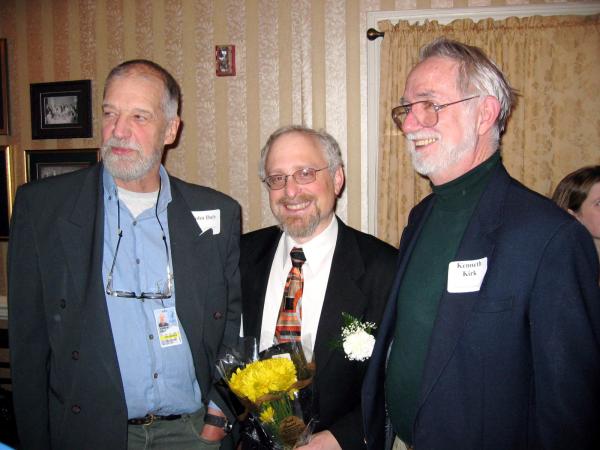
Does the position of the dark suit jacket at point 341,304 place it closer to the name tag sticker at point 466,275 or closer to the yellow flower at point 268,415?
the yellow flower at point 268,415

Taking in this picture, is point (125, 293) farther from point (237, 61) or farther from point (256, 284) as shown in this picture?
point (237, 61)

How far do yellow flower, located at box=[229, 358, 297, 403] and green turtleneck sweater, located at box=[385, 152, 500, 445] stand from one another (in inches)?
18.9

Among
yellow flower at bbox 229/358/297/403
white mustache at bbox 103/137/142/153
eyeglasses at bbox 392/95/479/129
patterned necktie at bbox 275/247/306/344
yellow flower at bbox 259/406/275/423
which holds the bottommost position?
yellow flower at bbox 259/406/275/423

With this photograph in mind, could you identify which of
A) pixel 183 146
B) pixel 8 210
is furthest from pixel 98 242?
pixel 8 210

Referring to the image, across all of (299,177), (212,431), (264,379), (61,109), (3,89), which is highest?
(3,89)

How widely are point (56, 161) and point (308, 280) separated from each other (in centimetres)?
331

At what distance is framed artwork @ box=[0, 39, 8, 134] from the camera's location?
4332 mm

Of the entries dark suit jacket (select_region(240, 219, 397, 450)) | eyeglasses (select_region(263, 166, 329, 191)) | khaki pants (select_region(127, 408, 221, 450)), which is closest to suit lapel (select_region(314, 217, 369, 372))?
dark suit jacket (select_region(240, 219, 397, 450))

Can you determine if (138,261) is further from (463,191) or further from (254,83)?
(254,83)

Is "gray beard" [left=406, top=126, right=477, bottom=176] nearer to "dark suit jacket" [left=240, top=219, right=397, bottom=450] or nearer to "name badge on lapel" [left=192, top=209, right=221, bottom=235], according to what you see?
"dark suit jacket" [left=240, top=219, right=397, bottom=450]

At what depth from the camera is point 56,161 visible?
4250mm

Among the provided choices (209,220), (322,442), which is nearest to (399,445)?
(322,442)

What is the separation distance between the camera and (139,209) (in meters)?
2.25

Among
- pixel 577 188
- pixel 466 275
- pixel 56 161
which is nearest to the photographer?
pixel 466 275
